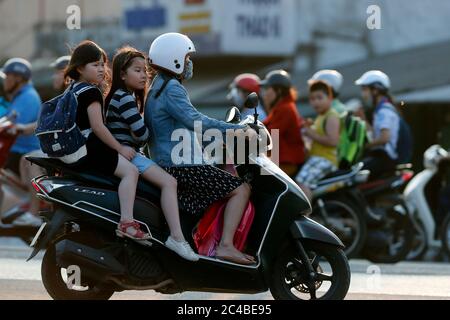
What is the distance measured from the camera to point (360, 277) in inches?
417

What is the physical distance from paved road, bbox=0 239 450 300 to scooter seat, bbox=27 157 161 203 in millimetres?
1084

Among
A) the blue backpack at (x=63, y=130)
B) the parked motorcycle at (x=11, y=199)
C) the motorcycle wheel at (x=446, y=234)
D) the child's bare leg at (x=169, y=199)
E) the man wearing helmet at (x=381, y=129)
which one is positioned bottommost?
the motorcycle wheel at (x=446, y=234)

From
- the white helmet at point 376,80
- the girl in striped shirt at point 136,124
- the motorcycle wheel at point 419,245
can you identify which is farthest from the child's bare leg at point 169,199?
the motorcycle wheel at point 419,245

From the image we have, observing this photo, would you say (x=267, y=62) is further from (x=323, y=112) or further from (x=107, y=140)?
(x=107, y=140)

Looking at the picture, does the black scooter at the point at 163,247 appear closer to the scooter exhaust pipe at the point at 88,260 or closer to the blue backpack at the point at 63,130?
the scooter exhaust pipe at the point at 88,260

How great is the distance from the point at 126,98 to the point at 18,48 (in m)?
22.6

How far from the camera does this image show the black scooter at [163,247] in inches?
305

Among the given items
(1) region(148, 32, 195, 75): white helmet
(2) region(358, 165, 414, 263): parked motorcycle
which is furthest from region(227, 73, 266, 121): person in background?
Result: (1) region(148, 32, 195, 75): white helmet

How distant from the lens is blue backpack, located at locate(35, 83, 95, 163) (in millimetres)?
7723

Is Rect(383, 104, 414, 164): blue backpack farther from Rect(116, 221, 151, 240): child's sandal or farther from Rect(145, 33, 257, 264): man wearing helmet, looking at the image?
Rect(116, 221, 151, 240): child's sandal

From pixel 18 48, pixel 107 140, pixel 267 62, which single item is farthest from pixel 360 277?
pixel 18 48

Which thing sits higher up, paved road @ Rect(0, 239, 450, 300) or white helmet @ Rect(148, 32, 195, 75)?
white helmet @ Rect(148, 32, 195, 75)

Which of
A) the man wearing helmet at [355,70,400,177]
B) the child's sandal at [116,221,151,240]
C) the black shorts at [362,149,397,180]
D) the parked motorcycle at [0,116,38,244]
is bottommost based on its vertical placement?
the parked motorcycle at [0,116,38,244]

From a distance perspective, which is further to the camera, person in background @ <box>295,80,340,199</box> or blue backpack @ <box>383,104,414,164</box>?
blue backpack @ <box>383,104,414,164</box>
